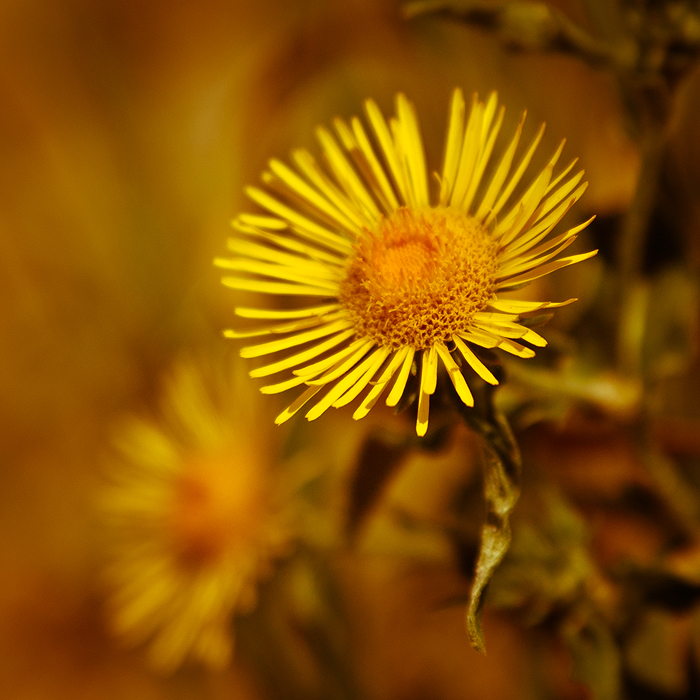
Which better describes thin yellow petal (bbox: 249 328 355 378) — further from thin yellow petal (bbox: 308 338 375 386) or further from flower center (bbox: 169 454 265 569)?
flower center (bbox: 169 454 265 569)

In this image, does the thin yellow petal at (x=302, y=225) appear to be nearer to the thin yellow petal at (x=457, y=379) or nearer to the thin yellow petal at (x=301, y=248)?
the thin yellow petal at (x=301, y=248)

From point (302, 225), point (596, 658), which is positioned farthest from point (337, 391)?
point (596, 658)

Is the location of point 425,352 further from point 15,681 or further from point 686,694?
point 15,681

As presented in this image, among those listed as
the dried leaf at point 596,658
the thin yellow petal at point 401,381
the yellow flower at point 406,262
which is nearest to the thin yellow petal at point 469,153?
the yellow flower at point 406,262

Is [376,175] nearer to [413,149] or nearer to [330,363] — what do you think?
[413,149]

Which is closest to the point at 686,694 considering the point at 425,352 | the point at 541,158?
the point at 425,352

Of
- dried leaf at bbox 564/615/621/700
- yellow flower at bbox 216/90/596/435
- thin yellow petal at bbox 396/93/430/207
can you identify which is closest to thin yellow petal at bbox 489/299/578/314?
yellow flower at bbox 216/90/596/435
